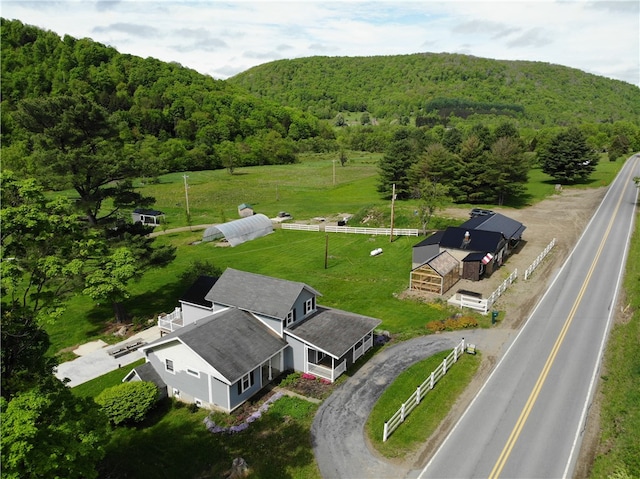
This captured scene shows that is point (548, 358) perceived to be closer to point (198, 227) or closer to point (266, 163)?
point (198, 227)

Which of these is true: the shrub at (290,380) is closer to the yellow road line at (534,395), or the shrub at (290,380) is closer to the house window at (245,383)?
the house window at (245,383)

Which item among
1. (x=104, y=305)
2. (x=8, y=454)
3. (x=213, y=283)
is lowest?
(x=104, y=305)

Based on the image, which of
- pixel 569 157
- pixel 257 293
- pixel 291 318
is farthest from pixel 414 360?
pixel 569 157

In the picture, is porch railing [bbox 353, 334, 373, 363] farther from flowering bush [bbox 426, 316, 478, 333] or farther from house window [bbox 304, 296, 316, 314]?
flowering bush [bbox 426, 316, 478, 333]

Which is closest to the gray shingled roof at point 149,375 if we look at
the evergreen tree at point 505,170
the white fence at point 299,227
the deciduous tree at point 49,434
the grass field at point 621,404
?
the deciduous tree at point 49,434

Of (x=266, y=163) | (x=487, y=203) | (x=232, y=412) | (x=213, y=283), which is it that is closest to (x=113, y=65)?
(x=266, y=163)

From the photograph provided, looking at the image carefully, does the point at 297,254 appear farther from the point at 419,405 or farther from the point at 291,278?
the point at 419,405
